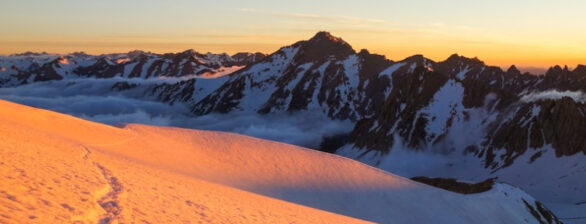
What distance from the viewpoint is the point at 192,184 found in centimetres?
3009

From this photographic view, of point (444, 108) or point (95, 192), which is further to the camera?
point (444, 108)

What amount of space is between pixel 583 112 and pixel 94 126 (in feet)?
456

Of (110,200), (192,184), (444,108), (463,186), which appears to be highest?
(110,200)

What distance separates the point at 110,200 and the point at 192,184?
422 inches

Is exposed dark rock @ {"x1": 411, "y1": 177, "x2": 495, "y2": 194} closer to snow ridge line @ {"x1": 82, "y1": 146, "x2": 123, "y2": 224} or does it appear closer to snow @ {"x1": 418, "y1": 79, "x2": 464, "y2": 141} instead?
snow ridge line @ {"x1": 82, "y1": 146, "x2": 123, "y2": 224}

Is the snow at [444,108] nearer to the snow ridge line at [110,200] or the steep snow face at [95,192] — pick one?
the steep snow face at [95,192]

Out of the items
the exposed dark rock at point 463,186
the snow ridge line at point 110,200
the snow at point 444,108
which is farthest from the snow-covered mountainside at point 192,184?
the snow at point 444,108

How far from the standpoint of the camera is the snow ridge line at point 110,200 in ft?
56.3

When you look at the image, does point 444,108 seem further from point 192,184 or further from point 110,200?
point 110,200

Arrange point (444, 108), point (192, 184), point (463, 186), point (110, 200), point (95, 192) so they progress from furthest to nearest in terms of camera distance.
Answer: point (444, 108), point (463, 186), point (192, 184), point (95, 192), point (110, 200)

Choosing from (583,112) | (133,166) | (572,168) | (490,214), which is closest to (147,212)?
(133,166)

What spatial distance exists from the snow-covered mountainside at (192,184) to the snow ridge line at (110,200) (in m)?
0.04

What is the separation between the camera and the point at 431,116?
18288 centimetres

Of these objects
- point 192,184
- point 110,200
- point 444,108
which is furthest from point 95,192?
point 444,108
